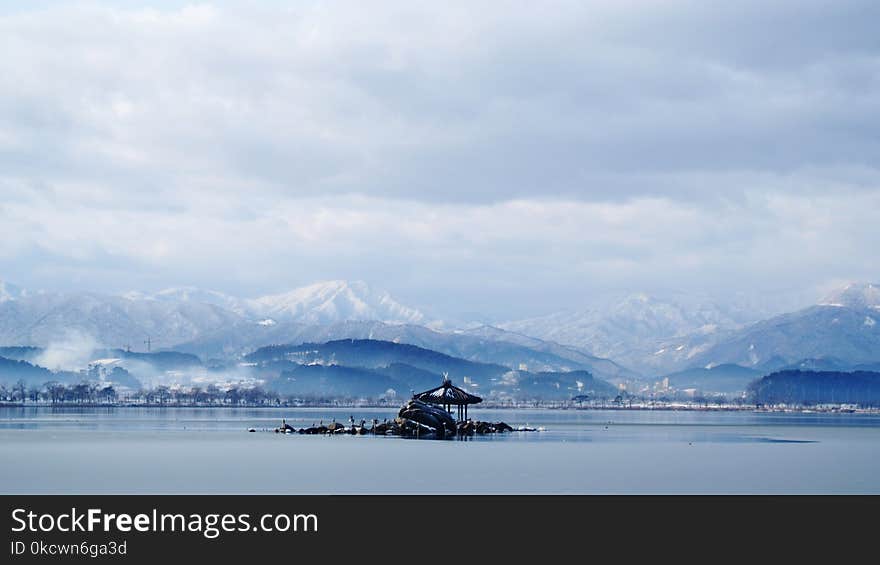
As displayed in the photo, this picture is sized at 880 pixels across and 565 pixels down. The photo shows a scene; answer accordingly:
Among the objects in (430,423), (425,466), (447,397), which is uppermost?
(447,397)

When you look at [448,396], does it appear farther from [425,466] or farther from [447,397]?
[425,466]

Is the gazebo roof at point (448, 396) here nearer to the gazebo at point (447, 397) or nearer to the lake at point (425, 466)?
the gazebo at point (447, 397)

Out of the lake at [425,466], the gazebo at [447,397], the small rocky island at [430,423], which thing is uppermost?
the gazebo at [447,397]

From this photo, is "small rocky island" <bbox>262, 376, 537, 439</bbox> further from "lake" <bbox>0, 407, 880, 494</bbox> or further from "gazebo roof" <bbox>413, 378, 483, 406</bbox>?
"lake" <bbox>0, 407, 880, 494</bbox>

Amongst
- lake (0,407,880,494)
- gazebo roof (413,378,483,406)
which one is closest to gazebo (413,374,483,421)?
gazebo roof (413,378,483,406)

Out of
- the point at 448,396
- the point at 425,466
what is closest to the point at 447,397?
the point at 448,396

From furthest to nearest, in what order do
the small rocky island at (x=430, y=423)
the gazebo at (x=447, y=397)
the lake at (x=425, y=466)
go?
the gazebo at (x=447, y=397) → the small rocky island at (x=430, y=423) → the lake at (x=425, y=466)

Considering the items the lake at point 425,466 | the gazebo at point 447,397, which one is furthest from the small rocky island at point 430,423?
the lake at point 425,466

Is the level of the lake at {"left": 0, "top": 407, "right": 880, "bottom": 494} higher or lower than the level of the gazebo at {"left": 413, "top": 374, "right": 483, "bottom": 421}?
lower

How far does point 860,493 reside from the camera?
61.9 m
